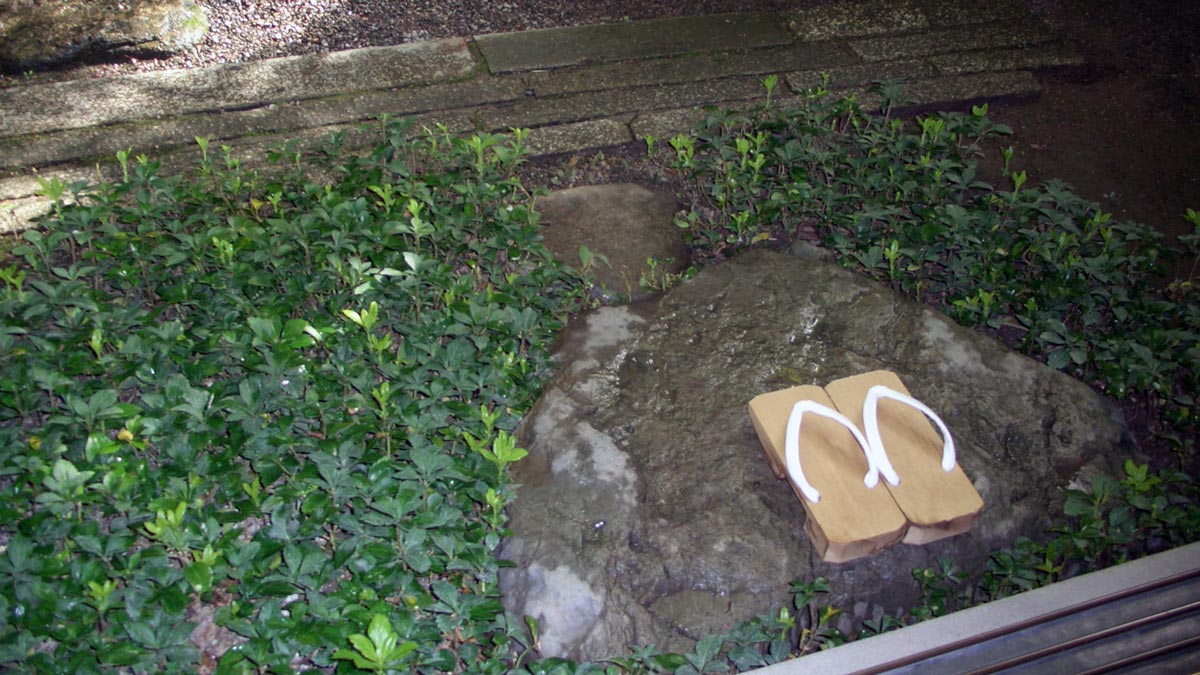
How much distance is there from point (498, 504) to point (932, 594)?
3.96 feet

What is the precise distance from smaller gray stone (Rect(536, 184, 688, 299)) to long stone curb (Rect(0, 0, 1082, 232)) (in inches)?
15.5

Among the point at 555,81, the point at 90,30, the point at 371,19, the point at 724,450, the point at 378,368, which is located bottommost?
the point at 724,450

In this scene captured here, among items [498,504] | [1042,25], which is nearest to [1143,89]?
[1042,25]

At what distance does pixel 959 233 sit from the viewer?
353 cm

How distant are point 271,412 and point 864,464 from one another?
1789 mm

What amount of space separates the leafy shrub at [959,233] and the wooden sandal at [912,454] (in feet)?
2.20

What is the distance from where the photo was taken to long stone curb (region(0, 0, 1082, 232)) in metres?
4.23

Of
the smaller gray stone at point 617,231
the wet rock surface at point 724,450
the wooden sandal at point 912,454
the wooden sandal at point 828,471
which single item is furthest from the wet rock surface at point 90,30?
the wooden sandal at point 912,454

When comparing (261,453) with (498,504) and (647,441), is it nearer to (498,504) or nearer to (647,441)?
(498,504)

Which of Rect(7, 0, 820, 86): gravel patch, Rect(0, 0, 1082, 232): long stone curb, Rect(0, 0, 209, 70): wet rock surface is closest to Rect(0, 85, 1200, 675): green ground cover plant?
Rect(0, 0, 1082, 232): long stone curb

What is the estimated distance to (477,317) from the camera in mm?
3053

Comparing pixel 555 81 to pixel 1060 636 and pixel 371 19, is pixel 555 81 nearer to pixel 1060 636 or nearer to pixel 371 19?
pixel 371 19

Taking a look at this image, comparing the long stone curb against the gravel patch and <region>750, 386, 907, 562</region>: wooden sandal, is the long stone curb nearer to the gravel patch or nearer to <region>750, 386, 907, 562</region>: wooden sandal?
the gravel patch

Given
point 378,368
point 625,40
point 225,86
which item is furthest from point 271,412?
point 625,40
